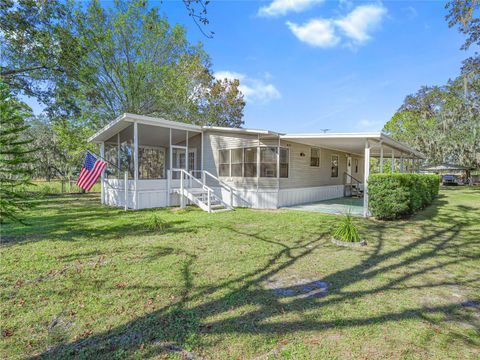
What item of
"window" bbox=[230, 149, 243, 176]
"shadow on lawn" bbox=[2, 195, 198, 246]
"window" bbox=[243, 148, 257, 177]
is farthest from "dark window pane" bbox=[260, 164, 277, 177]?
"shadow on lawn" bbox=[2, 195, 198, 246]

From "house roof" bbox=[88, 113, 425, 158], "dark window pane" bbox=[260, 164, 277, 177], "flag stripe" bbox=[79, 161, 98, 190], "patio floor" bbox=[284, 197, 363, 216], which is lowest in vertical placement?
"patio floor" bbox=[284, 197, 363, 216]

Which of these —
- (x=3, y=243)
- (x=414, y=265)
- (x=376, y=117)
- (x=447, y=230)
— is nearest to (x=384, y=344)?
(x=414, y=265)

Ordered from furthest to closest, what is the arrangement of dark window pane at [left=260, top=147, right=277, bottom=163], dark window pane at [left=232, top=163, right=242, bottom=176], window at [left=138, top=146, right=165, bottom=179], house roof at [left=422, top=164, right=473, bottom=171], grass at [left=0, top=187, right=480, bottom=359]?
house roof at [left=422, top=164, right=473, bottom=171], window at [left=138, top=146, right=165, bottom=179], dark window pane at [left=232, top=163, right=242, bottom=176], dark window pane at [left=260, top=147, right=277, bottom=163], grass at [left=0, top=187, right=480, bottom=359]

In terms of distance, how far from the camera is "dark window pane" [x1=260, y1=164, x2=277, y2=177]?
11.7m

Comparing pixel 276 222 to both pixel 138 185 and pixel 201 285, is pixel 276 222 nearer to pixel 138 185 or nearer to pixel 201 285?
pixel 201 285

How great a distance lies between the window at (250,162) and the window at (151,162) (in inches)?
239

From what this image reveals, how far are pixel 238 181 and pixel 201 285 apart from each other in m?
8.59

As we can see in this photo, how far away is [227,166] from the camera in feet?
41.5

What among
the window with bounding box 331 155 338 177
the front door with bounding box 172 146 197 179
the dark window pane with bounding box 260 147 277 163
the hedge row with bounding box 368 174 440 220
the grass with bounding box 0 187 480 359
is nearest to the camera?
the grass with bounding box 0 187 480 359

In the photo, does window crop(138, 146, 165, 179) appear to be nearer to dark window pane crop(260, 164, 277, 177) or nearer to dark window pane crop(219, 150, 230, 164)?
dark window pane crop(219, 150, 230, 164)

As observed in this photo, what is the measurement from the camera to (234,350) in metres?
2.46

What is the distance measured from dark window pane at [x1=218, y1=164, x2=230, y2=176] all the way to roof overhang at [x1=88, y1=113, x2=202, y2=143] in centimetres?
210

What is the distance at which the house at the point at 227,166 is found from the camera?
11.0 m

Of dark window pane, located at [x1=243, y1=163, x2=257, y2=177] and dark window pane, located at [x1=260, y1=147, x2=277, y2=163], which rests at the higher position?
dark window pane, located at [x1=260, y1=147, x2=277, y2=163]
